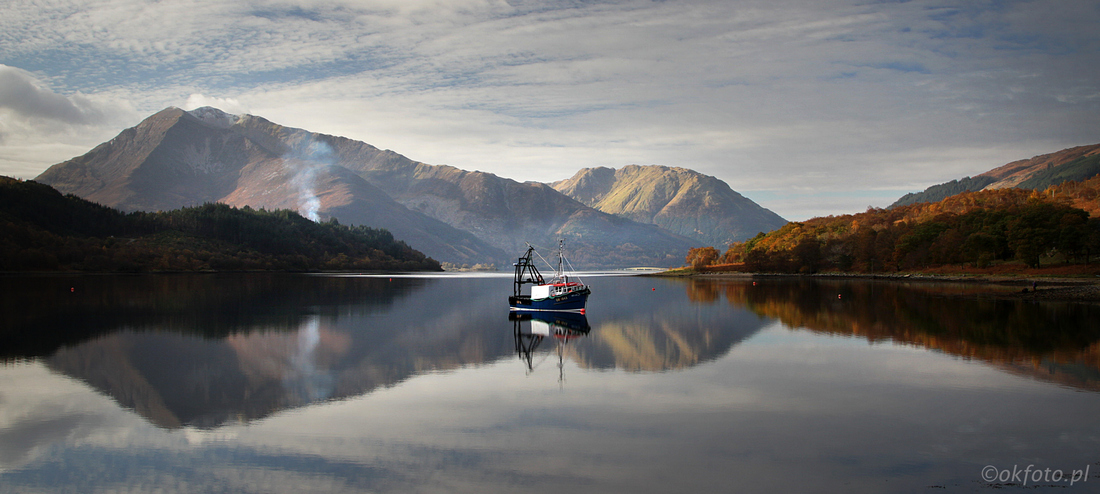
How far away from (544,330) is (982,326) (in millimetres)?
26730

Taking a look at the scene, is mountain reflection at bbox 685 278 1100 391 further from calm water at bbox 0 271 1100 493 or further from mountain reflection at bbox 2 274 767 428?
mountain reflection at bbox 2 274 767 428

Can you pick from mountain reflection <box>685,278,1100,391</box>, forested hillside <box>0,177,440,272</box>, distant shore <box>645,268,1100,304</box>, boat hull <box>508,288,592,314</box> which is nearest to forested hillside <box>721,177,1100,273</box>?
distant shore <box>645,268,1100,304</box>

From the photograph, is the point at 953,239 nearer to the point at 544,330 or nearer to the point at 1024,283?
the point at 1024,283

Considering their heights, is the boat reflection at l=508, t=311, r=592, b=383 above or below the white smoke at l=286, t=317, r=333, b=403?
below

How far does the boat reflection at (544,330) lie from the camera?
→ 1172 inches

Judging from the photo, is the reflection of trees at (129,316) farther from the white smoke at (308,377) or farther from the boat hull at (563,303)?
the boat hull at (563,303)

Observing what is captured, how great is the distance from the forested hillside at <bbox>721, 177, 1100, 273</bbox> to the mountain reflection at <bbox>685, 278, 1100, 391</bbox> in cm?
4781

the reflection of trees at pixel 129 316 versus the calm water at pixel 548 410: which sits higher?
the reflection of trees at pixel 129 316

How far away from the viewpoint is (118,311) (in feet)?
160

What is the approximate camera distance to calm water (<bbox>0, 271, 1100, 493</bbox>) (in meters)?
12.7

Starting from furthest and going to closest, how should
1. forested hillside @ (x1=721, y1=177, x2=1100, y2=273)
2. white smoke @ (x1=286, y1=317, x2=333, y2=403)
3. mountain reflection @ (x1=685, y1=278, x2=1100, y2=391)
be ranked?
1. forested hillside @ (x1=721, y1=177, x2=1100, y2=273)
2. mountain reflection @ (x1=685, y1=278, x2=1100, y2=391)
3. white smoke @ (x1=286, y1=317, x2=333, y2=403)

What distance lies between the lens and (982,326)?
37.7 m

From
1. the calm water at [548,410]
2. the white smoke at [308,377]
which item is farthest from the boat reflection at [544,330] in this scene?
the white smoke at [308,377]

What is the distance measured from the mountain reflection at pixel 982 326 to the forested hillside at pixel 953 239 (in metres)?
47.8
